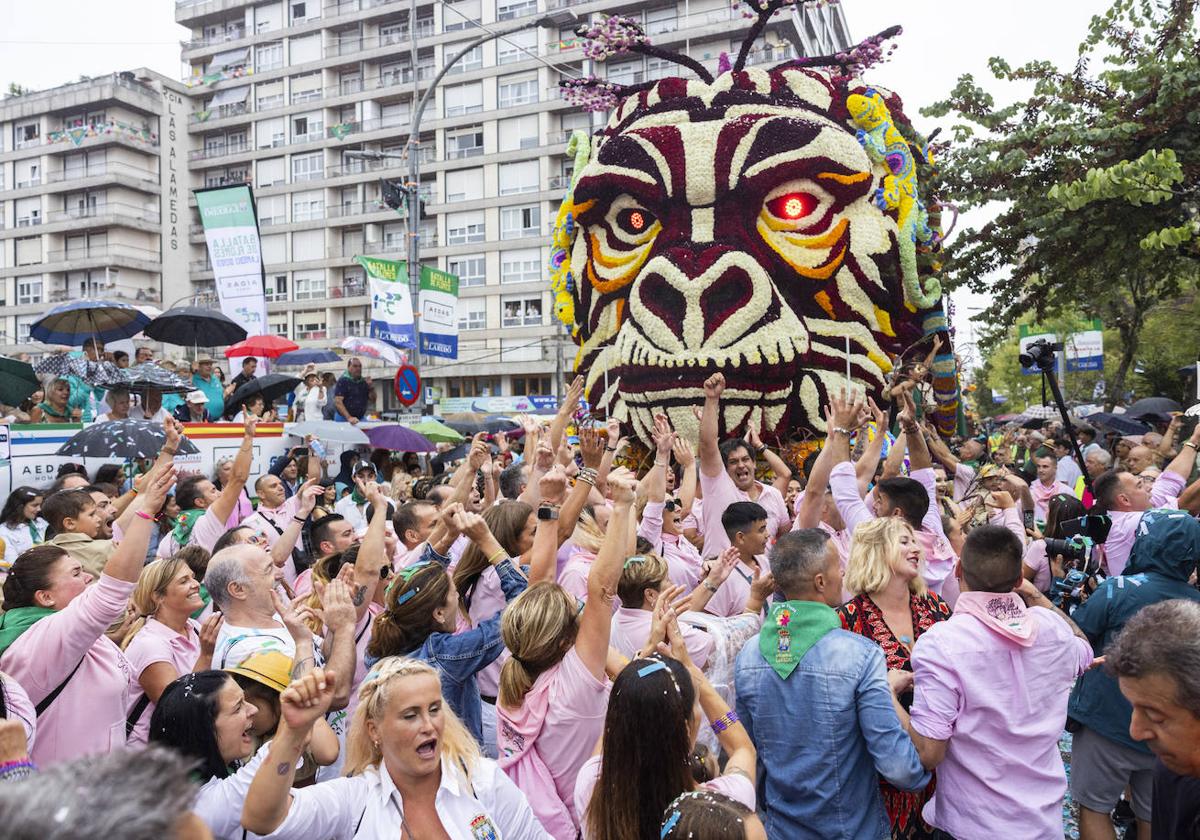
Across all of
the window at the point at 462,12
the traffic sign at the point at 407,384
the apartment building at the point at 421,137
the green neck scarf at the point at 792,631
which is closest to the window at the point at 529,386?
the apartment building at the point at 421,137

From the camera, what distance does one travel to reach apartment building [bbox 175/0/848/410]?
3922 cm

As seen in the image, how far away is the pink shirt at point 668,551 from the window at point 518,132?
36.5 metres

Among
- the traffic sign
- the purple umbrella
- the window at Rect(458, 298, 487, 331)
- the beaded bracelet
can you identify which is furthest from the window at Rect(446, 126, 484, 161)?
the beaded bracelet

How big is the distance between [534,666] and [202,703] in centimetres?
100

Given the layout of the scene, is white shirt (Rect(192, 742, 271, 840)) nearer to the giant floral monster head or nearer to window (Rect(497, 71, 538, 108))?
the giant floral monster head

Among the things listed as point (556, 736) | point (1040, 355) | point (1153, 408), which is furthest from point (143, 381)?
point (1153, 408)

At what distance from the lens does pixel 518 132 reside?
4003 cm

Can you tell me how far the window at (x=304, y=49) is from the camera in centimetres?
4459

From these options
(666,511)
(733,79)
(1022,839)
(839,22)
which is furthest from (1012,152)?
(839,22)

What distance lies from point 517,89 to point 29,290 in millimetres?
26481

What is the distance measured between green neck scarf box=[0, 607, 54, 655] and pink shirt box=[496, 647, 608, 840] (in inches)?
67.1

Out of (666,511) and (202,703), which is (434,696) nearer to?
(202,703)

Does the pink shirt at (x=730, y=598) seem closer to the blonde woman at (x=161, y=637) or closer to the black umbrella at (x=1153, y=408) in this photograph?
the blonde woman at (x=161, y=637)

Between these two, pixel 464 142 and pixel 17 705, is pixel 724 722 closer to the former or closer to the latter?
pixel 17 705
